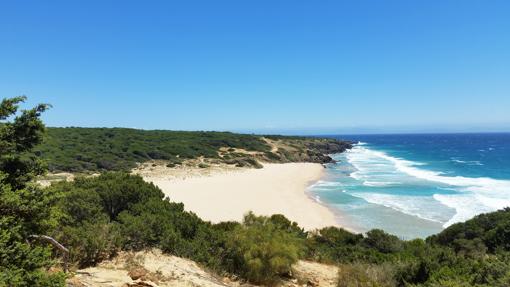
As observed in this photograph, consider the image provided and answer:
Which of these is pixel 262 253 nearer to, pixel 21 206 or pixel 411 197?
pixel 21 206

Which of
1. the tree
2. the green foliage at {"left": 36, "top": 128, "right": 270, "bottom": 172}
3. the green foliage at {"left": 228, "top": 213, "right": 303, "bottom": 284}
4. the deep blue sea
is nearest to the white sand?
the deep blue sea

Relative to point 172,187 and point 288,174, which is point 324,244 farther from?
point 288,174

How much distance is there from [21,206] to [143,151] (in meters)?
43.1

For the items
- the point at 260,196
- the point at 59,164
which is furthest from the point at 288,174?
the point at 59,164

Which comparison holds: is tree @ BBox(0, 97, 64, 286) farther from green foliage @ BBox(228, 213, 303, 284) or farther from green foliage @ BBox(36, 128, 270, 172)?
green foliage @ BBox(36, 128, 270, 172)

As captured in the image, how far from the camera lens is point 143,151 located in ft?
157

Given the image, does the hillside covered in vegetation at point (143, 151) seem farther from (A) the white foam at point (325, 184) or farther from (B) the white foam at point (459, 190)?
(B) the white foam at point (459, 190)

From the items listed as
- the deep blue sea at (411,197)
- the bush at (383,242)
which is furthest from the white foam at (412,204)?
the bush at (383,242)

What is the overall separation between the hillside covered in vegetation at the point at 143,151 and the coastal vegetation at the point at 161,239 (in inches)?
754

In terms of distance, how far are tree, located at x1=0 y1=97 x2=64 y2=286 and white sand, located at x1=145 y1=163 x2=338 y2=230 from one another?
15.2m

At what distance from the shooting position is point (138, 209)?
12.0m

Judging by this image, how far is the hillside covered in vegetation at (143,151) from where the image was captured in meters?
38.5

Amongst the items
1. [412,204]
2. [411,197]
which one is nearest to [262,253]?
[412,204]

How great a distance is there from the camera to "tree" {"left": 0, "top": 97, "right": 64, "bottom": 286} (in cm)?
527
